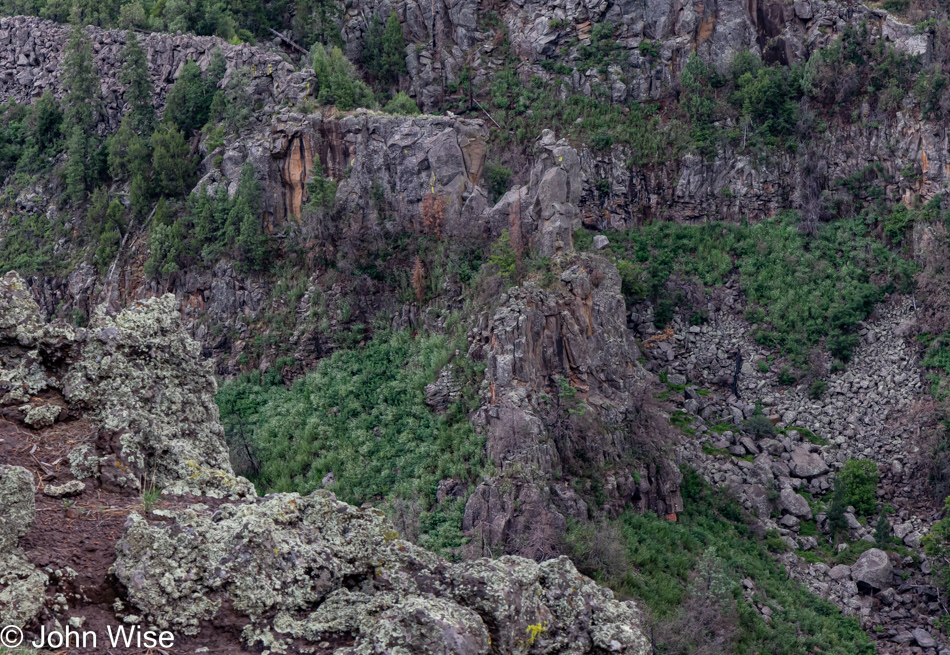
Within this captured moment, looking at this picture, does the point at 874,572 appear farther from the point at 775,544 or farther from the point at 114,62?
the point at 114,62

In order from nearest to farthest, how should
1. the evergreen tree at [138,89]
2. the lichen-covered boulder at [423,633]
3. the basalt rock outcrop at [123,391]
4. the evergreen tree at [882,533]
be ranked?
the lichen-covered boulder at [423,633] < the basalt rock outcrop at [123,391] < the evergreen tree at [882,533] < the evergreen tree at [138,89]

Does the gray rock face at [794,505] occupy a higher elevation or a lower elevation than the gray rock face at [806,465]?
lower

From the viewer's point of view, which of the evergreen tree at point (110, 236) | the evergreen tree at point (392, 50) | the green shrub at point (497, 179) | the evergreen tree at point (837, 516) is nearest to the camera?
the evergreen tree at point (837, 516)

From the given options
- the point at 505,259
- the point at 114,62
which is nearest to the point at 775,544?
the point at 505,259

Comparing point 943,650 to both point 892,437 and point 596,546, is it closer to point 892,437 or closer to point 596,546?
point 892,437

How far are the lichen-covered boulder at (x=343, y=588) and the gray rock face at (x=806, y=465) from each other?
4235 cm

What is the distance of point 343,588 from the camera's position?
27.7ft

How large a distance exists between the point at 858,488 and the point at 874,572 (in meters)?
5.54

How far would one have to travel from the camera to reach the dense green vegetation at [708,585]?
3441 cm

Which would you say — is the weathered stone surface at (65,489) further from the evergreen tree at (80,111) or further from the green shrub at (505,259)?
the evergreen tree at (80,111)

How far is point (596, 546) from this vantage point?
34562 millimetres

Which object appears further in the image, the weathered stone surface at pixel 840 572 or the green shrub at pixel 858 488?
the green shrub at pixel 858 488

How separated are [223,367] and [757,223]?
115 feet

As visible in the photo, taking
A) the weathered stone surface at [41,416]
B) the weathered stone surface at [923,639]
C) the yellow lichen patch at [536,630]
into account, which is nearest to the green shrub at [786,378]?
the weathered stone surface at [923,639]
